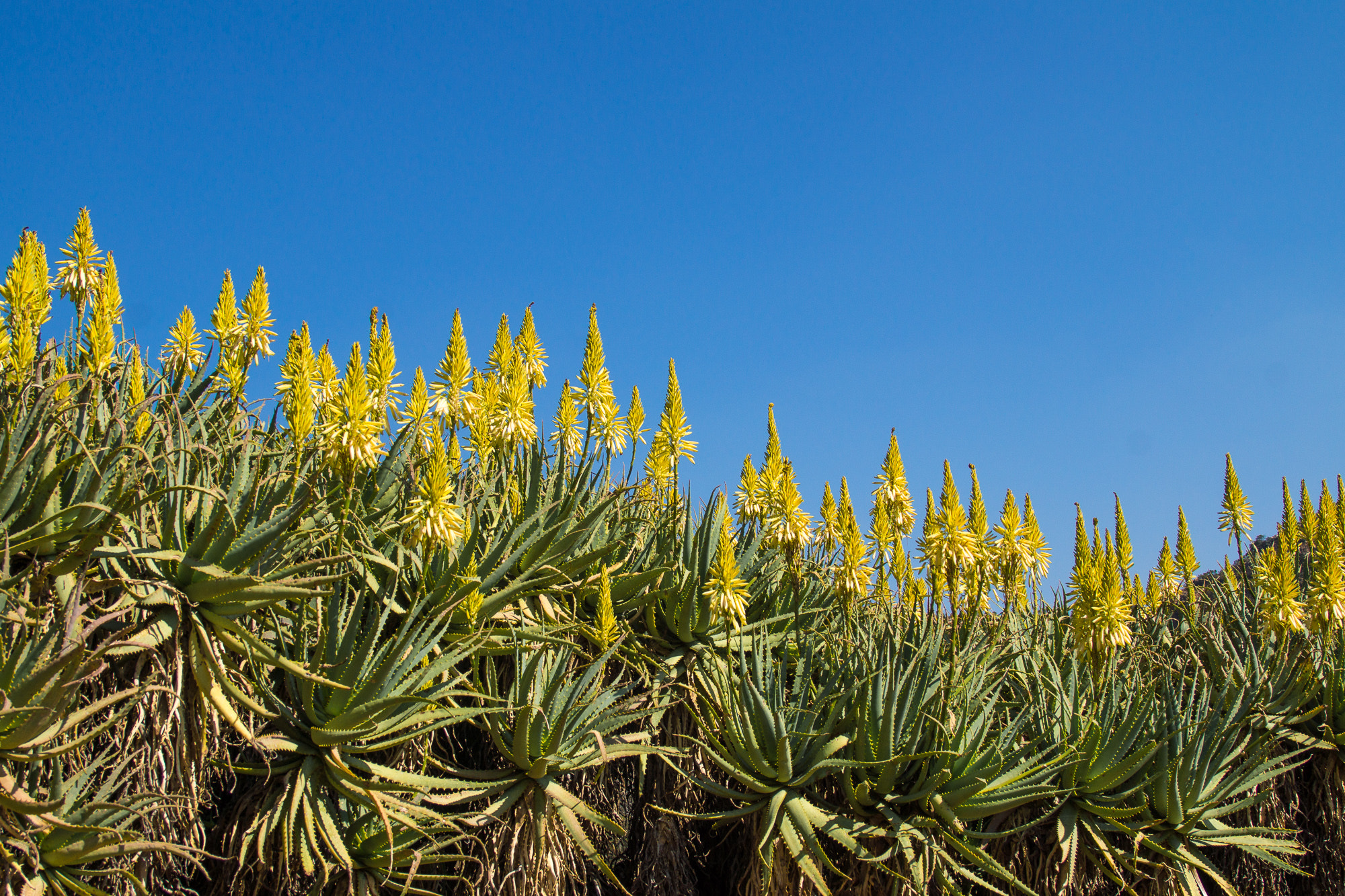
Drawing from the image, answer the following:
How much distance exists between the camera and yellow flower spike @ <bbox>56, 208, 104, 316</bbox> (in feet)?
18.3

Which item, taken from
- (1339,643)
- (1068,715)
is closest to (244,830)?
(1068,715)

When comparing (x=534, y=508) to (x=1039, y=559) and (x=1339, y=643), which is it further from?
(x=1339, y=643)

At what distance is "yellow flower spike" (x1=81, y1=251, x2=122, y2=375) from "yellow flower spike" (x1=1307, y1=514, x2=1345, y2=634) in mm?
8387

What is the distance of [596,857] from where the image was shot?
462 cm

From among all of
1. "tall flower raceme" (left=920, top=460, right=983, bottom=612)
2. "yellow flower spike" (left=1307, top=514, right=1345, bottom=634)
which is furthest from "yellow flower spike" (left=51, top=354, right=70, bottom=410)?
"yellow flower spike" (left=1307, top=514, right=1345, bottom=634)

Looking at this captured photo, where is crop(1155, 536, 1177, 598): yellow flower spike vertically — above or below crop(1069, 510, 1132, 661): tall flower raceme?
above

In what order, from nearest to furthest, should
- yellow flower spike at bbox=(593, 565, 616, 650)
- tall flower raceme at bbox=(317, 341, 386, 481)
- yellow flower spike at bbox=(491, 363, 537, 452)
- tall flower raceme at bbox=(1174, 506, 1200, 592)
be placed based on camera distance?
tall flower raceme at bbox=(317, 341, 386, 481)
yellow flower spike at bbox=(593, 565, 616, 650)
yellow flower spike at bbox=(491, 363, 537, 452)
tall flower raceme at bbox=(1174, 506, 1200, 592)

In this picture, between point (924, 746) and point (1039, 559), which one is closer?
point (924, 746)

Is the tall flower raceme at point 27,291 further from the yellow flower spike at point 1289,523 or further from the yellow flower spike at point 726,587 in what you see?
the yellow flower spike at point 1289,523

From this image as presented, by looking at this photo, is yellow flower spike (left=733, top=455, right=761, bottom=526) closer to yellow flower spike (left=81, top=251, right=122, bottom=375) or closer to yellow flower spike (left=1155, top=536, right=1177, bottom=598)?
yellow flower spike (left=81, top=251, right=122, bottom=375)

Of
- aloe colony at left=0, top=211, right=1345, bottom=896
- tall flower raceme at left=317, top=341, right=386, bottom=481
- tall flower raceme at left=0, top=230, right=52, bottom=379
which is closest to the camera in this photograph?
aloe colony at left=0, top=211, right=1345, bottom=896

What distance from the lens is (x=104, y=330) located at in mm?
4883

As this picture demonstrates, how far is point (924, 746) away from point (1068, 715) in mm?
1195

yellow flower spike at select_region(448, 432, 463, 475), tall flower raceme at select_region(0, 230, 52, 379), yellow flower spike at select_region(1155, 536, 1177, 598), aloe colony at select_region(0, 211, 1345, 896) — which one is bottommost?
aloe colony at select_region(0, 211, 1345, 896)
